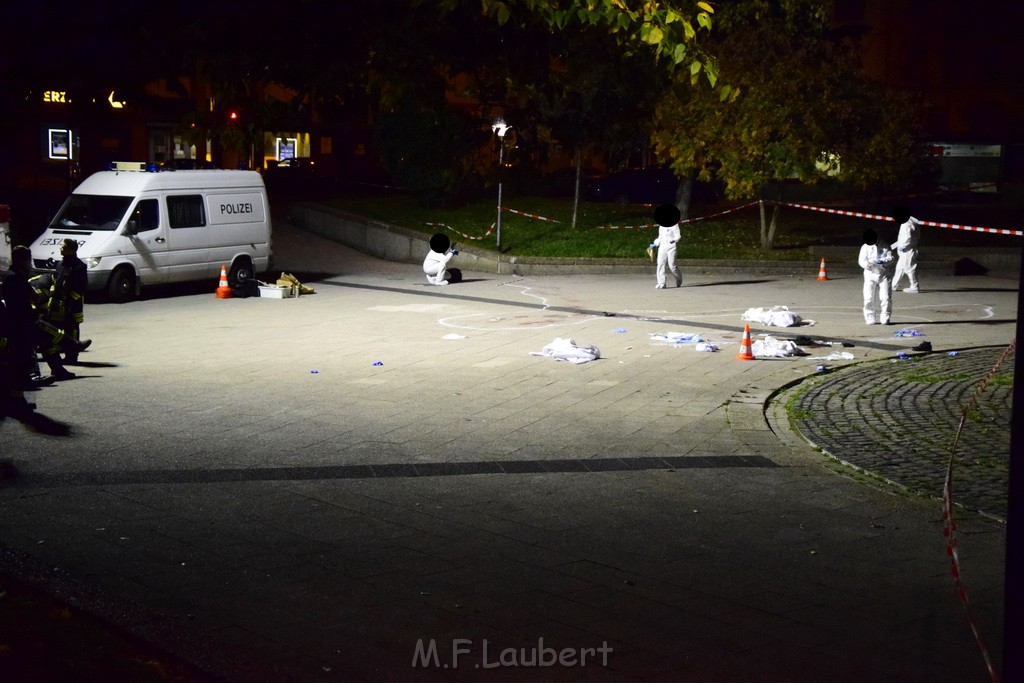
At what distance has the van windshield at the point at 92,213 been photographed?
65.3 feet

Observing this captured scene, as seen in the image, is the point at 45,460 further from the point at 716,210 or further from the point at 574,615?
the point at 716,210

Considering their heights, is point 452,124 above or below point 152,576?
above

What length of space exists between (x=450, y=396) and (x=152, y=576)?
18.1ft

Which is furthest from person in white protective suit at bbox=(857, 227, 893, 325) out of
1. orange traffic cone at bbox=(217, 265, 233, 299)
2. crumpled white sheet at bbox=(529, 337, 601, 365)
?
orange traffic cone at bbox=(217, 265, 233, 299)

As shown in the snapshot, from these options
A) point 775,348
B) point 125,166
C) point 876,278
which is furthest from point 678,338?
point 125,166

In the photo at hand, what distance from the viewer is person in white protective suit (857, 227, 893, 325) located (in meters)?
16.4

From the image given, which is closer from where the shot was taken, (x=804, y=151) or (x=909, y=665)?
(x=909, y=665)

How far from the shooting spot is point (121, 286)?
19.7 meters

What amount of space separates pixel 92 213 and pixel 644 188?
20873 mm

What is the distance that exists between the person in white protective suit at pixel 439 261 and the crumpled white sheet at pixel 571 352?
8.44m

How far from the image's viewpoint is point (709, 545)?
7.11 m

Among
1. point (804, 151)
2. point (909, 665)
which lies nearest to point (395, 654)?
point (909, 665)

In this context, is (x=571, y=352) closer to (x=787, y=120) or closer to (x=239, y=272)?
(x=239, y=272)
